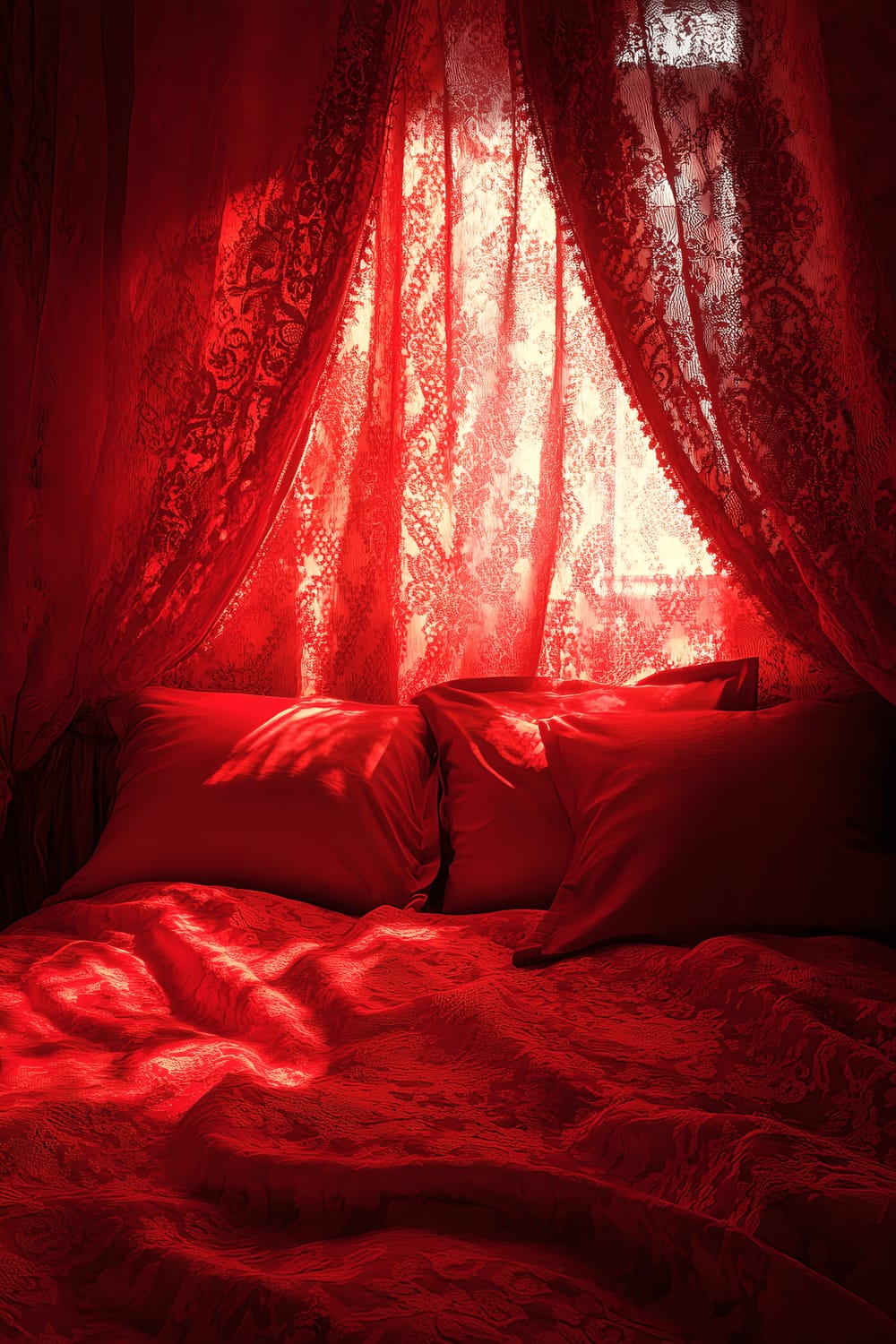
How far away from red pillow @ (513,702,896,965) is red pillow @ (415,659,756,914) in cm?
10

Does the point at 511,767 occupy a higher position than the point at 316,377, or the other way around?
the point at 316,377

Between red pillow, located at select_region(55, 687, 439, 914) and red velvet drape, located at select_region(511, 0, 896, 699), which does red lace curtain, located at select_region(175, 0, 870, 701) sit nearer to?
red velvet drape, located at select_region(511, 0, 896, 699)

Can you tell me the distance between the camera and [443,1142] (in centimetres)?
103

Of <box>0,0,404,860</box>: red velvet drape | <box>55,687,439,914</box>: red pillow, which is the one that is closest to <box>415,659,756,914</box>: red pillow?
<box>55,687,439,914</box>: red pillow

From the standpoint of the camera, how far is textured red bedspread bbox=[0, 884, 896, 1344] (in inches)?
30.7

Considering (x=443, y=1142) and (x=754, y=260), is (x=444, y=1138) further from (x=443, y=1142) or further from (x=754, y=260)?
(x=754, y=260)

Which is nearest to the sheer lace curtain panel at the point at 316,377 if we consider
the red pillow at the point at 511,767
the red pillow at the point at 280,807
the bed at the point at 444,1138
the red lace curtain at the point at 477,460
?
the red lace curtain at the point at 477,460

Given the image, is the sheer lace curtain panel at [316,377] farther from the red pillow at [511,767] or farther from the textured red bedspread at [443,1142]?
the textured red bedspread at [443,1142]

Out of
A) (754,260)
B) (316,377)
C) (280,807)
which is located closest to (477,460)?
(316,377)

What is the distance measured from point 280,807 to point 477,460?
893mm

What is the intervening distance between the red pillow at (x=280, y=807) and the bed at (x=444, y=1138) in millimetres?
216

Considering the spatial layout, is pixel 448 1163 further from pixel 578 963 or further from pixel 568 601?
pixel 568 601

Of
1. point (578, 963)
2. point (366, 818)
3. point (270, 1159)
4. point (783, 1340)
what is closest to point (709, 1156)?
point (783, 1340)

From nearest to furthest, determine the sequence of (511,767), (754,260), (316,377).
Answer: (754,260) → (511,767) → (316,377)
